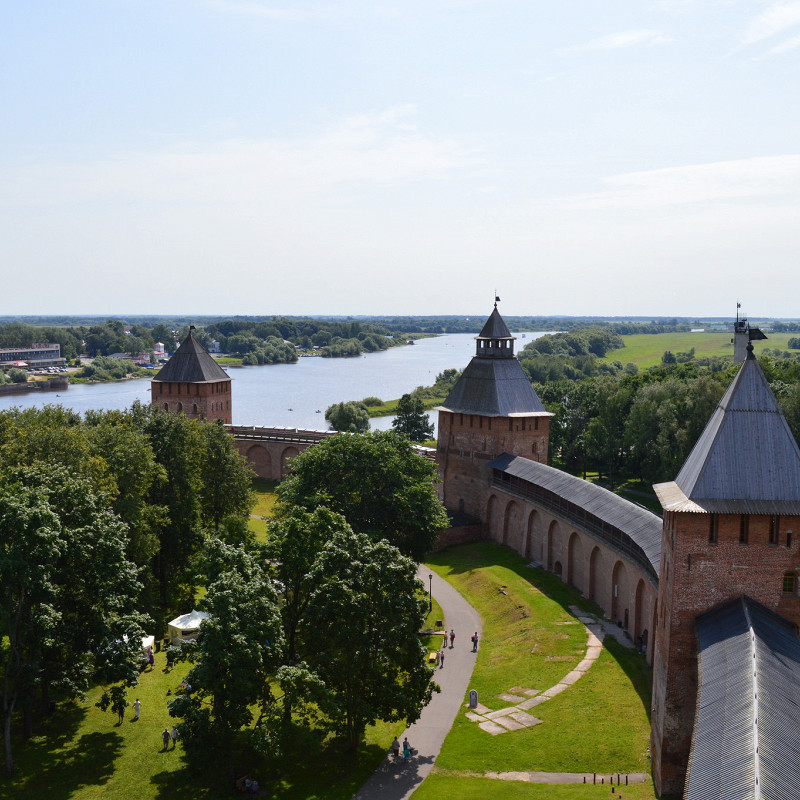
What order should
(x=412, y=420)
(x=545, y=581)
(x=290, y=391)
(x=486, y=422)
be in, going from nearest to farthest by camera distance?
(x=545, y=581), (x=486, y=422), (x=412, y=420), (x=290, y=391)

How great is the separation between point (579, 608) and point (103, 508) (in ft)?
62.5

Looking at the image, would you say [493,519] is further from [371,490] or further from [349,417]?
[349,417]

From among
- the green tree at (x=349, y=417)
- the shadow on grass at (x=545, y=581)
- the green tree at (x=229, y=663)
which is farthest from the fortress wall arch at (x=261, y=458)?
the green tree at (x=229, y=663)

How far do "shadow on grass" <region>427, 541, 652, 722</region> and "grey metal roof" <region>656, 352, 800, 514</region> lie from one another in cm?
758

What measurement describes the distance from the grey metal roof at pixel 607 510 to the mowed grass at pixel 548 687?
3.45 m

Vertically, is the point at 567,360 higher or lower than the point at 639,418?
higher

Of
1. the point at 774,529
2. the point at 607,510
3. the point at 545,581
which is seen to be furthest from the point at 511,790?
the point at 545,581

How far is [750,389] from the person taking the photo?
20203 mm

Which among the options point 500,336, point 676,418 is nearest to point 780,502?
point 500,336

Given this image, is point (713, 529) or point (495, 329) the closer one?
point (713, 529)

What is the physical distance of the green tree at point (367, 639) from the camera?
22250mm

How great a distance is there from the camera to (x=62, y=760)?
76.9 feet

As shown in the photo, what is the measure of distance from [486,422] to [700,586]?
1098 inches

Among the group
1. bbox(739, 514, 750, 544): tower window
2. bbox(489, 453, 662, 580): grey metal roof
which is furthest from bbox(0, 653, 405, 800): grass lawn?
bbox(739, 514, 750, 544): tower window
